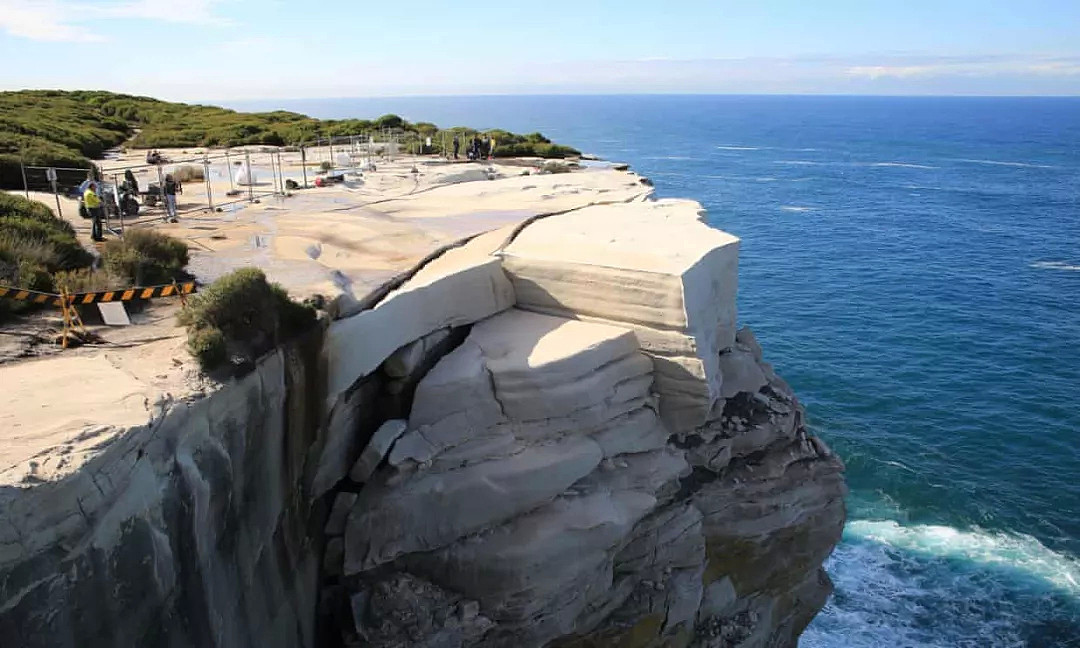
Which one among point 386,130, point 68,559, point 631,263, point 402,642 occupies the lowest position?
point 402,642

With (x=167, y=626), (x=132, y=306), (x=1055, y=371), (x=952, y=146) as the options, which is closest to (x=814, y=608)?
(x=167, y=626)

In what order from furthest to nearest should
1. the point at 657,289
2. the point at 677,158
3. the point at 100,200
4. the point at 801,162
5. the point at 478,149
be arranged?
the point at 677,158
the point at 801,162
the point at 478,149
the point at 100,200
the point at 657,289

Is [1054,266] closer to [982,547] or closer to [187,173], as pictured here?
[982,547]

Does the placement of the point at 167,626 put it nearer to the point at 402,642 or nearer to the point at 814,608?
the point at 402,642

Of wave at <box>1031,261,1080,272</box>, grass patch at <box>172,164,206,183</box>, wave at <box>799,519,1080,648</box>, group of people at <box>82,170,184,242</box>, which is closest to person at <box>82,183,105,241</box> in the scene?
group of people at <box>82,170,184,242</box>

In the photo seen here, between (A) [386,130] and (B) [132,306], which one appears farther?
(A) [386,130]

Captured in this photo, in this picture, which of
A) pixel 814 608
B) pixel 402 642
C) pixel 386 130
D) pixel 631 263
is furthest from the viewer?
pixel 386 130

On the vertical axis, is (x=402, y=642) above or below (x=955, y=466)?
above

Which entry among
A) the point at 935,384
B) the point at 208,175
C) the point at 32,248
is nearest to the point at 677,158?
the point at 935,384
